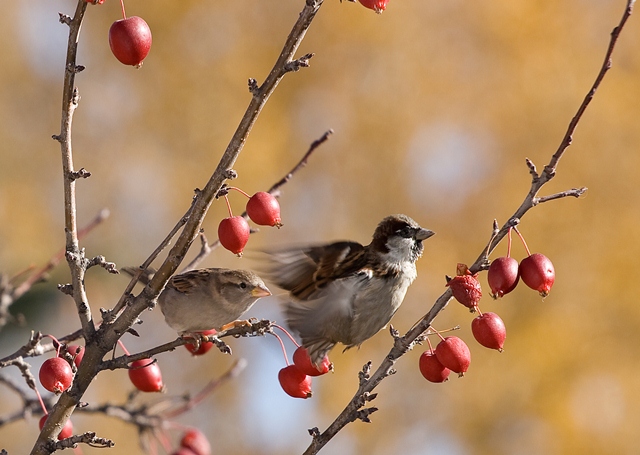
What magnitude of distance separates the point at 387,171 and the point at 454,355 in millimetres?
13190

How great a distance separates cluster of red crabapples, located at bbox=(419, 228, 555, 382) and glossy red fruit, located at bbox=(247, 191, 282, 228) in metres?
0.55

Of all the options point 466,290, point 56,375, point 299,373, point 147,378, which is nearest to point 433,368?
point 466,290

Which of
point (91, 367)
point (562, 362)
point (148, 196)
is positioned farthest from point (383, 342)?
point (91, 367)

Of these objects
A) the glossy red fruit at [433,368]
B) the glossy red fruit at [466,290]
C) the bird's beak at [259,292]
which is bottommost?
the glossy red fruit at [433,368]

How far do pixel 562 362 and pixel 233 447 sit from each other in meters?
5.65

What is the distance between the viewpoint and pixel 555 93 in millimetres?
14883

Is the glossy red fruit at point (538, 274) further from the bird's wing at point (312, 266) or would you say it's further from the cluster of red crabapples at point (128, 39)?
the cluster of red crabapples at point (128, 39)

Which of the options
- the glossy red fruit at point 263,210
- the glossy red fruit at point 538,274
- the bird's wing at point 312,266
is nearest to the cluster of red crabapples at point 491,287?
the glossy red fruit at point 538,274

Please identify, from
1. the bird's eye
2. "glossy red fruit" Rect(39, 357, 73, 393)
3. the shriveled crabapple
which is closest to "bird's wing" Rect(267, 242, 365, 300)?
the bird's eye

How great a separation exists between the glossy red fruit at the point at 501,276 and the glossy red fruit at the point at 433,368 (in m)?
0.38

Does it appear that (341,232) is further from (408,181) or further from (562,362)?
(562,362)

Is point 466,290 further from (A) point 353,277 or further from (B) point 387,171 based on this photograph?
(B) point 387,171

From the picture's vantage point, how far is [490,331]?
8.05 ft

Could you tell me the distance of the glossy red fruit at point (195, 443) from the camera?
11.4ft
